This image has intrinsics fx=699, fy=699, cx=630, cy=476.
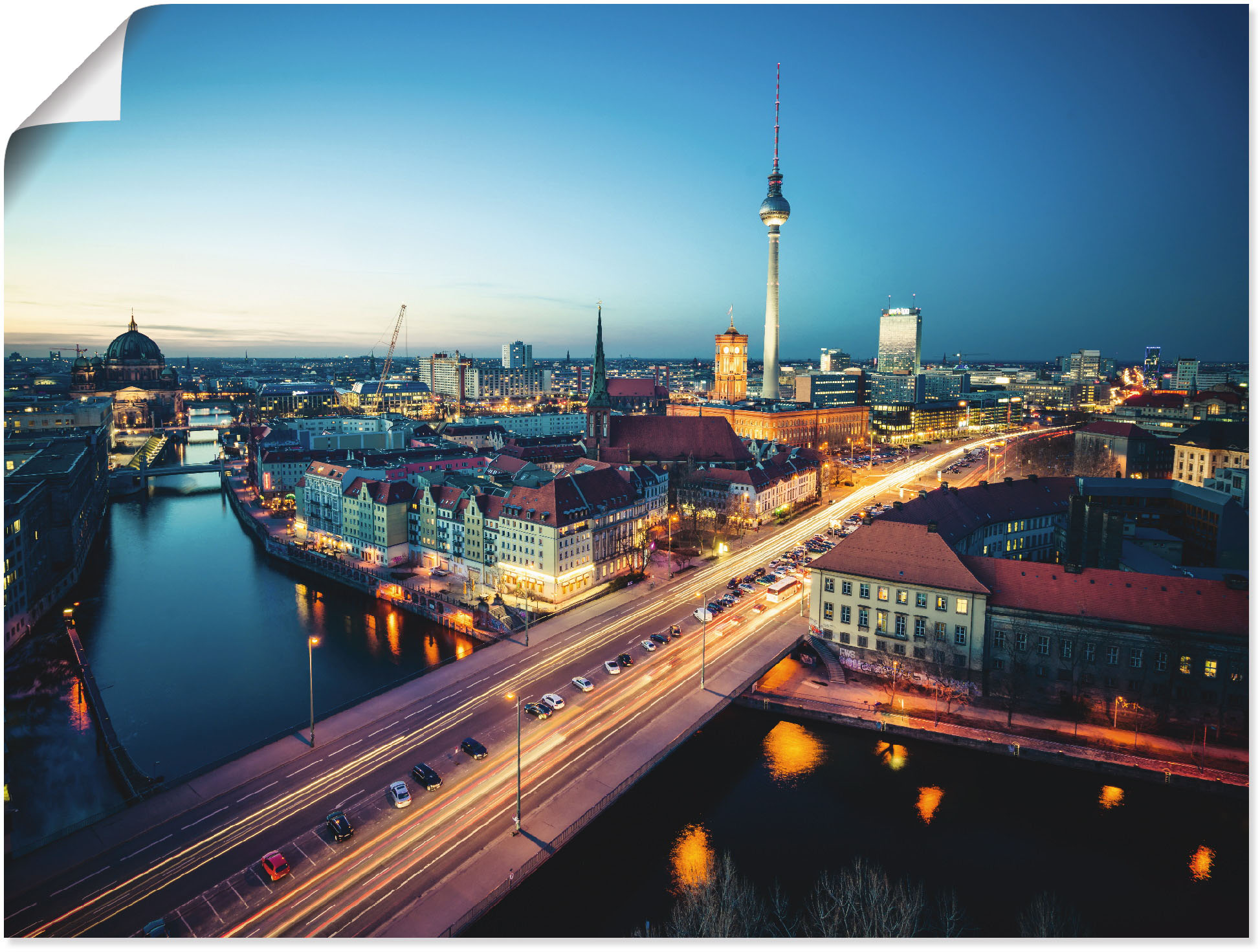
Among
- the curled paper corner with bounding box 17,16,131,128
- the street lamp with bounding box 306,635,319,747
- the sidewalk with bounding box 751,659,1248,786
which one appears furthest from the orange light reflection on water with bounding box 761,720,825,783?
the curled paper corner with bounding box 17,16,131,128

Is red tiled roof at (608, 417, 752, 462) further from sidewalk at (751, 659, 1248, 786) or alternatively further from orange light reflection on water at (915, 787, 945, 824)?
orange light reflection on water at (915, 787, 945, 824)

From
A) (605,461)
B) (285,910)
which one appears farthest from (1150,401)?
(285,910)

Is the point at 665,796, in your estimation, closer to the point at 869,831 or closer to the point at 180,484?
the point at 869,831

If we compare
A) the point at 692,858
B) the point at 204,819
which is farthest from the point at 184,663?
the point at 692,858

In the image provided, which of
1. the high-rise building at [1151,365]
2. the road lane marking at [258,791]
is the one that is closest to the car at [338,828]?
the road lane marking at [258,791]

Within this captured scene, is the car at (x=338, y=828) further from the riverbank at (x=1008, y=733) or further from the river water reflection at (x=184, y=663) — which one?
the riverbank at (x=1008, y=733)

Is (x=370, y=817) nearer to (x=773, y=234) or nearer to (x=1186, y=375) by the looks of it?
(x=773, y=234)
